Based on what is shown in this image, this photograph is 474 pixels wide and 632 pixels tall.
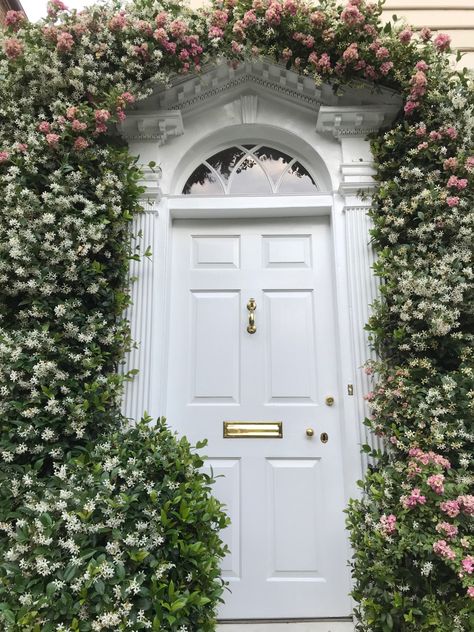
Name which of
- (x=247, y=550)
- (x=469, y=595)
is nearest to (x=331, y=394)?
(x=247, y=550)

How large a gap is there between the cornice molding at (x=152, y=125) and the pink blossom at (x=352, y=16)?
124 centimetres

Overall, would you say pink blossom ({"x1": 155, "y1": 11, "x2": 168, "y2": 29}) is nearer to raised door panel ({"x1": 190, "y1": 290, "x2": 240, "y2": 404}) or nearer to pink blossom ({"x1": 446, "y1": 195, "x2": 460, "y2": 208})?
raised door panel ({"x1": 190, "y1": 290, "x2": 240, "y2": 404})

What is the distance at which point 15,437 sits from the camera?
2170 mm

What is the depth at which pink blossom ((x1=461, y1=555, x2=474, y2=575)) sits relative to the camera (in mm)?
1736

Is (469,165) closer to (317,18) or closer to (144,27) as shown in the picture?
(317,18)

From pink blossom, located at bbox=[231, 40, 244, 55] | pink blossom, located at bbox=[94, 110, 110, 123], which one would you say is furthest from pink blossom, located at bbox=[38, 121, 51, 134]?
pink blossom, located at bbox=[231, 40, 244, 55]

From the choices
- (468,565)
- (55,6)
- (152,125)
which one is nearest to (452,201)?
(468,565)

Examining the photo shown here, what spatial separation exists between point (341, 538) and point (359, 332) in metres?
1.26

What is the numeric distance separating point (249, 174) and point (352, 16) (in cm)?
119

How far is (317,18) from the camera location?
2.76 m

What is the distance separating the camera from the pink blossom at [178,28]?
2.74 meters

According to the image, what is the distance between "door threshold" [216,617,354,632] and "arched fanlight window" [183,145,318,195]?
9.16ft

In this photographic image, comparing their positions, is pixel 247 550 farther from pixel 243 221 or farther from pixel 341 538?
pixel 243 221

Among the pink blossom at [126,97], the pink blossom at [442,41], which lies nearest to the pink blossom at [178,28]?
the pink blossom at [126,97]
